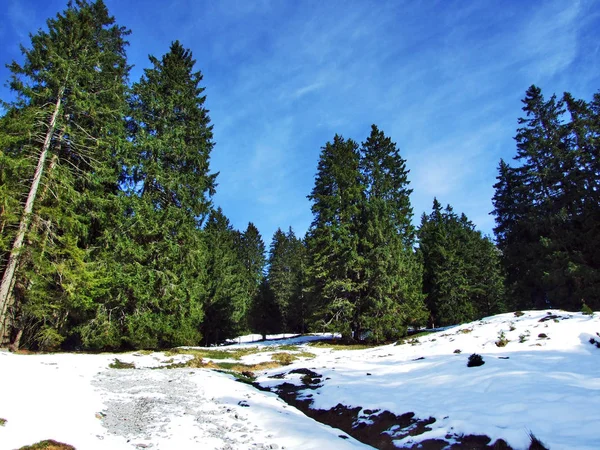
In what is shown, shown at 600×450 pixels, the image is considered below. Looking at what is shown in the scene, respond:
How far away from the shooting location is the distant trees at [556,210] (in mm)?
26953

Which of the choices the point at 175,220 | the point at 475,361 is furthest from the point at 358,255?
the point at 475,361

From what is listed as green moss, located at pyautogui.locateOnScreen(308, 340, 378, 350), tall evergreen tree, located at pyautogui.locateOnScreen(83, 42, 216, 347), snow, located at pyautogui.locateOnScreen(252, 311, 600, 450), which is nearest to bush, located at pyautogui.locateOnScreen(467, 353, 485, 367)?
snow, located at pyautogui.locateOnScreen(252, 311, 600, 450)

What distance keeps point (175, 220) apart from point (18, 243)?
307 inches

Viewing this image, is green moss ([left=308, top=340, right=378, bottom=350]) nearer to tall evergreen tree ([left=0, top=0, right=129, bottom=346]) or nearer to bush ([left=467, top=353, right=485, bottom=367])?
bush ([left=467, top=353, right=485, bottom=367])

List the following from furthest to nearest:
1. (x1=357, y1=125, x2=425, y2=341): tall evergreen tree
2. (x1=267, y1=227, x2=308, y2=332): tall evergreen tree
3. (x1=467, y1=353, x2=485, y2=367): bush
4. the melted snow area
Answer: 1. (x1=267, y1=227, x2=308, y2=332): tall evergreen tree
2. (x1=357, y1=125, x2=425, y2=341): tall evergreen tree
3. (x1=467, y1=353, x2=485, y2=367): bush
4. the melted snow area

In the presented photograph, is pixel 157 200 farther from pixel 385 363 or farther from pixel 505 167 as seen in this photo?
pixel 505 167

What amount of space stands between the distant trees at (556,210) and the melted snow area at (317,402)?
19.2m

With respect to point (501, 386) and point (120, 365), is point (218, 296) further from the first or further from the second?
point (501, 386)

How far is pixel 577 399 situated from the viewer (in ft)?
18.7

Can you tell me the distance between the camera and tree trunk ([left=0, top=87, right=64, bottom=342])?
13.8m

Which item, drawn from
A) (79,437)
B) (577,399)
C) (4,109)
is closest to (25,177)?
(4,109)

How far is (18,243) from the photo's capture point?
14.2 meters

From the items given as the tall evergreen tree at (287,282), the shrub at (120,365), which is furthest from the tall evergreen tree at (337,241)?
the tall evergreen tree at (287,282)

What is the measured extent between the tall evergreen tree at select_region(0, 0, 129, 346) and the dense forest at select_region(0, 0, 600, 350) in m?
0.09
